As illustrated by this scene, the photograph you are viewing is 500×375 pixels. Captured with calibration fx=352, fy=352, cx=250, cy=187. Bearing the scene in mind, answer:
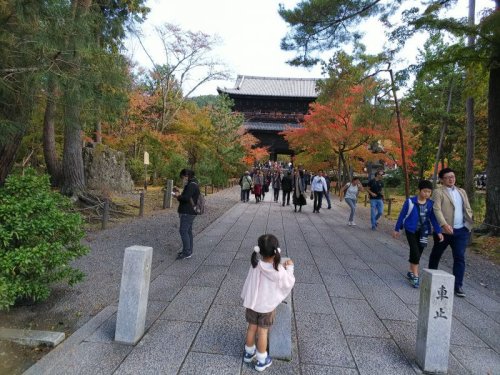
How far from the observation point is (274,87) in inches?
1452

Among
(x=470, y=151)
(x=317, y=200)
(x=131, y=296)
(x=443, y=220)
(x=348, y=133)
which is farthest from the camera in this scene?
(x=348, y=133)

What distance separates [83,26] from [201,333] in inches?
164

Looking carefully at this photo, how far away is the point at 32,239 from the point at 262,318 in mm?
2369

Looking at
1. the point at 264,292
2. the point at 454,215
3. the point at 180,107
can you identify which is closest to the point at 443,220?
the point at 454,215

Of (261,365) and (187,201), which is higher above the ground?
(187,201)

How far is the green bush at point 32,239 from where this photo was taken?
312 cm

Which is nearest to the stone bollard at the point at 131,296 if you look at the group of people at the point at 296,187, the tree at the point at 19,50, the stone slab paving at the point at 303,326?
the stone slab paving at the point at 303,326

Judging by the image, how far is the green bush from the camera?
3.12 meters

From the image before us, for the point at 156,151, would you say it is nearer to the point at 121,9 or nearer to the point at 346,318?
the point at 121,9

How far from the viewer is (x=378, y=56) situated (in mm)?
9266

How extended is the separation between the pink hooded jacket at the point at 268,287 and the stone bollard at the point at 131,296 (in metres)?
0.95

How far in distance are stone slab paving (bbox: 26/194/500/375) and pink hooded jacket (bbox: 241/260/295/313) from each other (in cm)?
49

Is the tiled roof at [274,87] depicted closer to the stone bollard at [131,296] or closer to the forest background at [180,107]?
the forest background at [180,107]

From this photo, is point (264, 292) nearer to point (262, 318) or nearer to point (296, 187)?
point (262, 318)
